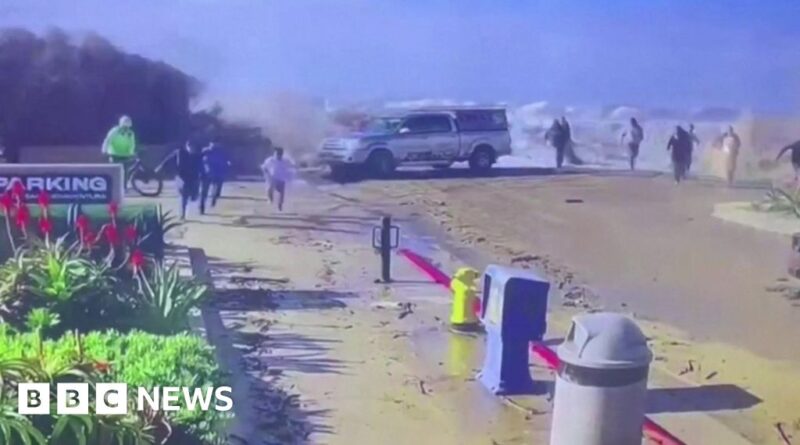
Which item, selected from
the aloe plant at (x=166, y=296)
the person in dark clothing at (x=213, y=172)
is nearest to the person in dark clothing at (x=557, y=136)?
the person in dark clothing at (x=213, y=172)

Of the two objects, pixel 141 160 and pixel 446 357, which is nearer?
pixel 141 160

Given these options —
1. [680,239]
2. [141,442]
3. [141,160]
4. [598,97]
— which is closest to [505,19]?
[598,97]

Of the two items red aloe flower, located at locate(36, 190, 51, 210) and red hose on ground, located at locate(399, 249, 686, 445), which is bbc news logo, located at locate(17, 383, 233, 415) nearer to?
red aloe flower, located at locate(36, 190, 51, 210)

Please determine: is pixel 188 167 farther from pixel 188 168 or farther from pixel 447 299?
pixel 447 299

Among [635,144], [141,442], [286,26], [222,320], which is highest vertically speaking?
[286,26]

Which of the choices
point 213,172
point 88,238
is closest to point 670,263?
point 213,172

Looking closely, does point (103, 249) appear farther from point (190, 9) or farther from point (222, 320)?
point (190, 9)
